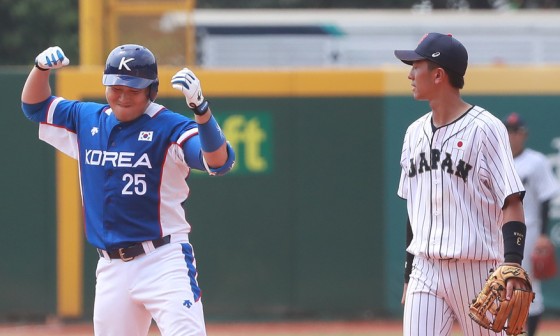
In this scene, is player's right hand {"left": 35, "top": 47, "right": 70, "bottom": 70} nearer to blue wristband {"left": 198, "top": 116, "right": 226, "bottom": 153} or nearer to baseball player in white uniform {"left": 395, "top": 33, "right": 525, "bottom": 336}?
blue wristband {"left": 198, "top": 116, "right": 226, "bottom": 153}

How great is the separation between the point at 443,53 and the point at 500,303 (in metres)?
1.22

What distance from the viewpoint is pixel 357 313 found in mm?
11617

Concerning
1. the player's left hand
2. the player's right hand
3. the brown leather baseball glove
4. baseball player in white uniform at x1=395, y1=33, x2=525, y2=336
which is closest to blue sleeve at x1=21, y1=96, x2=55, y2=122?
the player's right hand

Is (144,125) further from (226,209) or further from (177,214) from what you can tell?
(226,209)

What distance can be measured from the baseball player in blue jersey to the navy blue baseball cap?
1.04 m

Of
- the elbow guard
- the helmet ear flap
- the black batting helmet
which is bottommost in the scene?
the elbow guard

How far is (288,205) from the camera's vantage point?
37.6ft

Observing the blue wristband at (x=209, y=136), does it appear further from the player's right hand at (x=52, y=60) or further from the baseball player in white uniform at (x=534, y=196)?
the baseball player in white uniform at (x=534, y=196)

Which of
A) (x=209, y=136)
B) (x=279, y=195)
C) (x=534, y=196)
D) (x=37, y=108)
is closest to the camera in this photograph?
(x=209, y=136)

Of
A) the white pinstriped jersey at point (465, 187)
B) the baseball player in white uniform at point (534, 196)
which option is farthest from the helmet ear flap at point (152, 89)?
the baseball player in white uniform at point (534, 196)

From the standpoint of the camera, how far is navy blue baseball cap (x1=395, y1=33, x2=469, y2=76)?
5.32m

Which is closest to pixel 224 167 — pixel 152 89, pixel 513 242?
pixel 152 89

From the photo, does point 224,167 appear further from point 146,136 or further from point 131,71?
point 131,71

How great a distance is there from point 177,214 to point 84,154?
0.58 m
